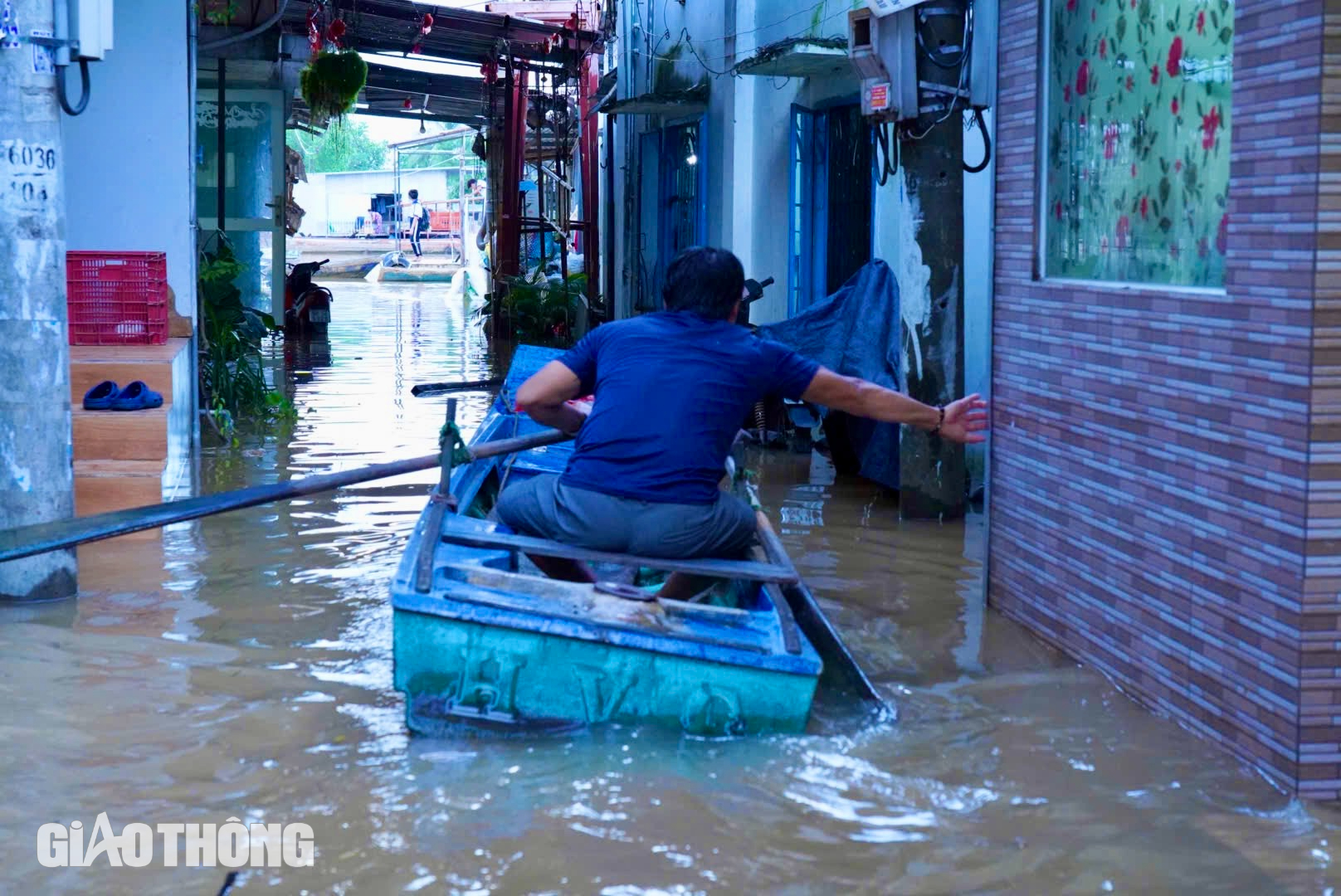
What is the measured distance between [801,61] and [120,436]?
5608 millimetres

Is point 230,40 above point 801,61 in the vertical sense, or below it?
above

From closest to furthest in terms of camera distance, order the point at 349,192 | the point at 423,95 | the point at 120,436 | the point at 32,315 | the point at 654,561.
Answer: the point at 654,561, the point at 32,315, the point at 120,436, the point at 423,95, the point at 349,192

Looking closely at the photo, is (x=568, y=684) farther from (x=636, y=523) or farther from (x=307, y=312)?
(x=307, y=312)

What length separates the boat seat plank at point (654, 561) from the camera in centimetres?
464

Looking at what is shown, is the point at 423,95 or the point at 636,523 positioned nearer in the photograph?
the point at 636,523

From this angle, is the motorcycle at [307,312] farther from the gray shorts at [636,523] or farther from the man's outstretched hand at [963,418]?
the man's outstretched hand at [963,418]

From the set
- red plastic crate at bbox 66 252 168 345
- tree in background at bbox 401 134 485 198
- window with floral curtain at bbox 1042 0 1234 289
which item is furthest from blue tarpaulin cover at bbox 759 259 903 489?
tree in background at bbox 401 134 485 198

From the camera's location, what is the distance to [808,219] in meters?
11.9

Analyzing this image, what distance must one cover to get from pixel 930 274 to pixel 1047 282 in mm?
2542

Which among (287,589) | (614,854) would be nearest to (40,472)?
(287,589)

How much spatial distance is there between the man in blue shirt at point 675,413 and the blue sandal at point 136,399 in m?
3.43

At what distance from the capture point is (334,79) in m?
16.0

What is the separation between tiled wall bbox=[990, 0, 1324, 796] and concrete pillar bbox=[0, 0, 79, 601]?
395 cm

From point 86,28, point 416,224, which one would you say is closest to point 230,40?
point 86,28
